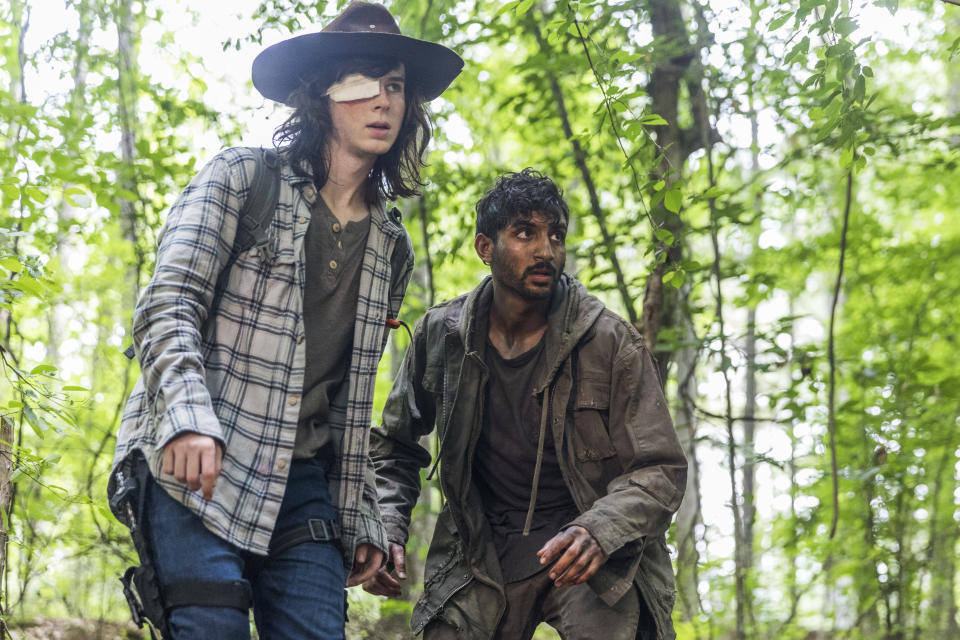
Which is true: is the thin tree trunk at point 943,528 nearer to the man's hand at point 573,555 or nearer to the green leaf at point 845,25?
the green leaf at point 845,25

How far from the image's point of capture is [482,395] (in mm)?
3650

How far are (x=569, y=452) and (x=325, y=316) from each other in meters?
1.22

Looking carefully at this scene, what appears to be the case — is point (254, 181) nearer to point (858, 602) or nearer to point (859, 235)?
point (859, 235)

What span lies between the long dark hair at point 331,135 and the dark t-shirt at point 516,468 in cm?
91

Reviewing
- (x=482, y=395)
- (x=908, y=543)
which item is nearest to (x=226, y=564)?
(x=482, y=395)

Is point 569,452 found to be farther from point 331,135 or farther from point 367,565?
point 331,135

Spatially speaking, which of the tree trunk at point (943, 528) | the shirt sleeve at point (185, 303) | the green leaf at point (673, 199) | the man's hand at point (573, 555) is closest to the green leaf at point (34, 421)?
the shirt sleeve at point (185, 303)

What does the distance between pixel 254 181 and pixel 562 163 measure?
4.44 metres

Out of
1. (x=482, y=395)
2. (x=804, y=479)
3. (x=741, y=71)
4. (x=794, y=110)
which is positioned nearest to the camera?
Result: (x=482, y=395)

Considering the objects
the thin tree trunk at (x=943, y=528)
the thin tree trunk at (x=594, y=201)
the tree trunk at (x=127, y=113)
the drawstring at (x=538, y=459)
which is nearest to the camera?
the drawstring at (x=538, y=459)

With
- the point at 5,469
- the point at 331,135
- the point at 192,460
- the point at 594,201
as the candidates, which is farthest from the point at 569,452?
the point at 594,201

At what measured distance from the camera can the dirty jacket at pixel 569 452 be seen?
3354 millimetres

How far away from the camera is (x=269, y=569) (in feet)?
8.21

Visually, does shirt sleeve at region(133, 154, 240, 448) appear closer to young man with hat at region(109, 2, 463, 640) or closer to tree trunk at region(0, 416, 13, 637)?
young man with hat at region(109, 2, 463, 640)
